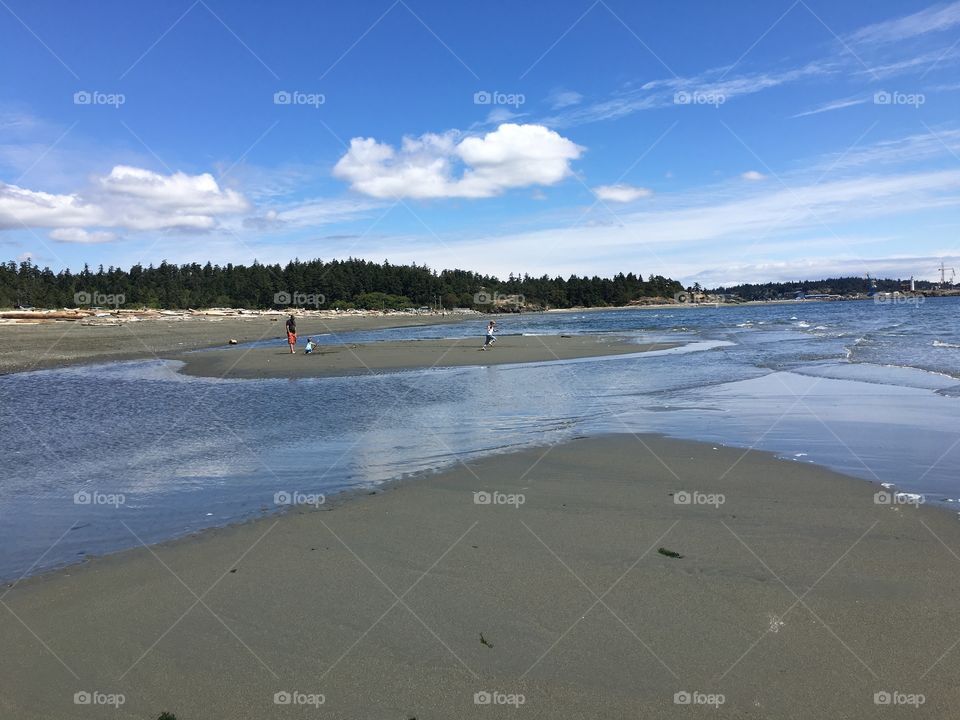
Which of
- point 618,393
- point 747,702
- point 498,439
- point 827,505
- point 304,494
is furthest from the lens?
point 618,393

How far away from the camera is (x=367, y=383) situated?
2156 cm

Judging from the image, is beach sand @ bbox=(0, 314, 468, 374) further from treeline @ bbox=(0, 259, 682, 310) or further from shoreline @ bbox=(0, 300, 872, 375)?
treeline @ bbox=(0, 259, 682, 310)

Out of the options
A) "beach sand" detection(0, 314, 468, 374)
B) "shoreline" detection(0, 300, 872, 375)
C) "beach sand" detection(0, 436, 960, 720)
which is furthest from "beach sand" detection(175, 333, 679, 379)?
"beach sand" detection(0, 436, 960, 720)

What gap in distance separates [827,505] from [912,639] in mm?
3267

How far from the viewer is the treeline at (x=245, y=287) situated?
106875 millimetres

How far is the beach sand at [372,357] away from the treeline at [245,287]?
Answer: 6140 cm

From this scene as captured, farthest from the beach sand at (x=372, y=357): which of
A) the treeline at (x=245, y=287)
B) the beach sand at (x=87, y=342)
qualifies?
the treeline at (x=245, y=287)

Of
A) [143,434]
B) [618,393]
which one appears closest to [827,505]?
[618,393]

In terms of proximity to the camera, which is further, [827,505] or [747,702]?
[827,505]

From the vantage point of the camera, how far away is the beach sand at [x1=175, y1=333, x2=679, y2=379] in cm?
2603

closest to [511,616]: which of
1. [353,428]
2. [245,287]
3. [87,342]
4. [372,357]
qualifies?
[353,428]

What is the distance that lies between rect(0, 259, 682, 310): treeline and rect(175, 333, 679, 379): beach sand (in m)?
61.4

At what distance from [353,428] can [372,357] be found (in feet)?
61.7

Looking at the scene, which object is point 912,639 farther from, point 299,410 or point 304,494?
point 299,410
